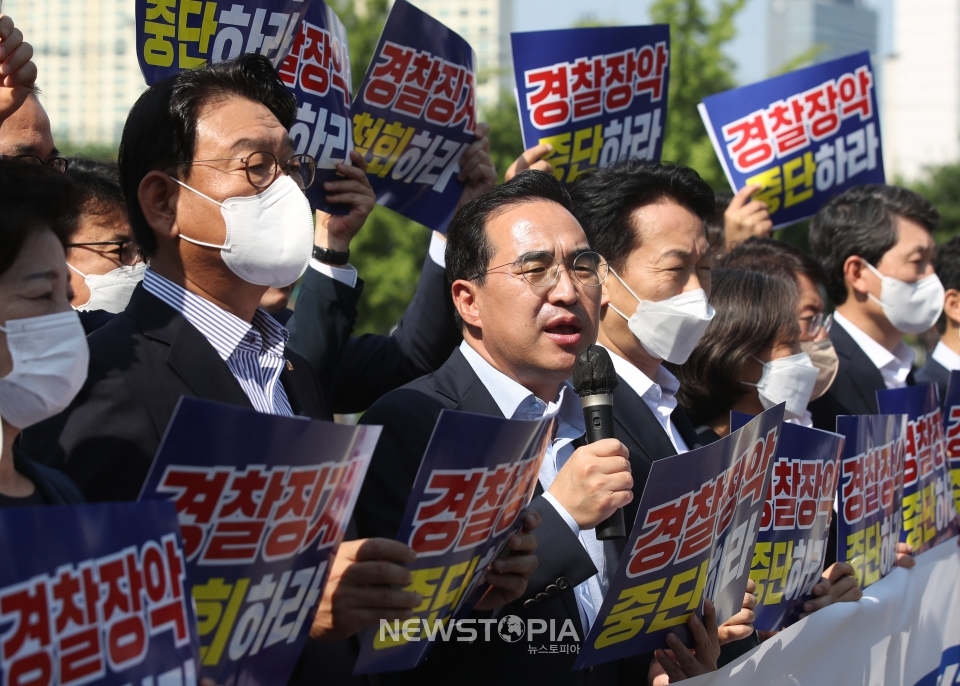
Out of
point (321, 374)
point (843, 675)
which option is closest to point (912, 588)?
point (843, 675)

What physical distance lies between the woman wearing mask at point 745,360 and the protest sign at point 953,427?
2.80 feet

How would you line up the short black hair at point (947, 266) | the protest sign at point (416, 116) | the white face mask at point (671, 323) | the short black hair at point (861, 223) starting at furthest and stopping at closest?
the short black hair at point (947, 266) → the short black hair at point (861, 223) → the protest sign at point (416, 116) → the white face mask at point (671, 323)

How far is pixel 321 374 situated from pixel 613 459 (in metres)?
1.67

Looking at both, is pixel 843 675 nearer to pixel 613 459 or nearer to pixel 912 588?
pixel 912 588

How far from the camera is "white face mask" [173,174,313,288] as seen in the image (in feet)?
9.00

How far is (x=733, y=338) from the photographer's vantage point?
4.36 meters

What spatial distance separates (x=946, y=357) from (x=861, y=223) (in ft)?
3.03

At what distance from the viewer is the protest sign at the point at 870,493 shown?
12.3ft

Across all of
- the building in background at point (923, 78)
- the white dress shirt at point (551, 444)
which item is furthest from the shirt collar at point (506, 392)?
the building in background at point (923, 78)

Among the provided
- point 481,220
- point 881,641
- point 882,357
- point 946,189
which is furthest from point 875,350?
point 946,189

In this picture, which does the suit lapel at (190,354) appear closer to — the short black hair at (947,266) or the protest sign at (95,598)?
the protest sign at (95,598)

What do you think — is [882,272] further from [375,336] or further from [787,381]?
[375,336]

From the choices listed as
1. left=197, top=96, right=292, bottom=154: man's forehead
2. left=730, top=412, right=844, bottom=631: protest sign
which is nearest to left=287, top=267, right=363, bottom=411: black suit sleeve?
left=197, top=96, right=292, bottom=154: man's forehead

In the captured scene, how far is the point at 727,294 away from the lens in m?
4.40
